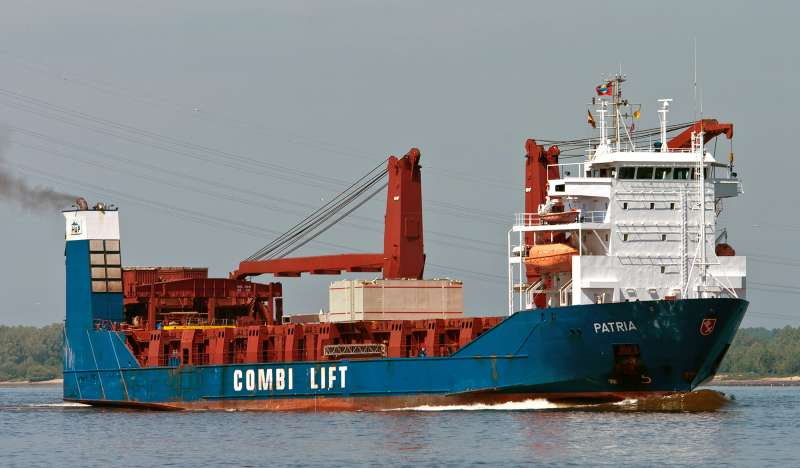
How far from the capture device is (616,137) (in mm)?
51188

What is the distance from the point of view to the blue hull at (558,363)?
4691cm

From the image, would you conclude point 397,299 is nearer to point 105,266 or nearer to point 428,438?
point 428,438

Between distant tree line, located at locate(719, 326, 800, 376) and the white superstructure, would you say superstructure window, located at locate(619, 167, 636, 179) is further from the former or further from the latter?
distant tree line, located at locate(719, 326, 800, 376)

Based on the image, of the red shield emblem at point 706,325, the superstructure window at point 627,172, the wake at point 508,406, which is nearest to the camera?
the red shield emblem at point 706,325

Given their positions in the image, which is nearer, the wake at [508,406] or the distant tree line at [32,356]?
the wake at [508,406]

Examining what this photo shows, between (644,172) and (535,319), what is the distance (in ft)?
20.9

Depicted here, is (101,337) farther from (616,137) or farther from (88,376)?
(616,137)

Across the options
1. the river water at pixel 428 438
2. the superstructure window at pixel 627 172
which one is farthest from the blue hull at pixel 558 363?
the superstructure window at pixel 627 172

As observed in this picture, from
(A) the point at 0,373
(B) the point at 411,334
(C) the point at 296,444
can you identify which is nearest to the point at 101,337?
(B) the point at 411,334

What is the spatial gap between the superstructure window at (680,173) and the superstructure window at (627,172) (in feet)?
4.28

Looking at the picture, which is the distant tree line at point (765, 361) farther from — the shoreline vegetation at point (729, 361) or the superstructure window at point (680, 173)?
the superstructure window at point (680, 173)

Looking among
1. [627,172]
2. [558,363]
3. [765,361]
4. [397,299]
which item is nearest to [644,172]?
[627,172]

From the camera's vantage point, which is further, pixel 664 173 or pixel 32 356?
pixel 32 356

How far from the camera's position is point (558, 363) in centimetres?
4775
